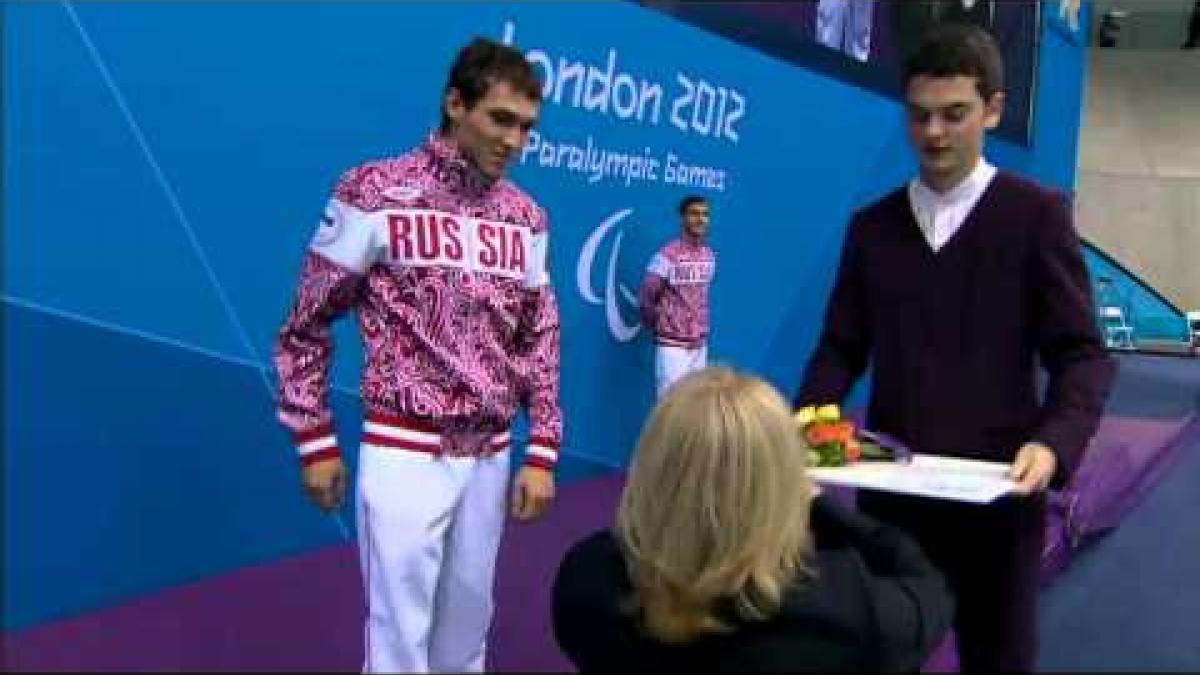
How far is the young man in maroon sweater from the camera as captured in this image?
5.51ft

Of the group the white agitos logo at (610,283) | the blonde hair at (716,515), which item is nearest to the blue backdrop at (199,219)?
the white agitos logo at (610,283)

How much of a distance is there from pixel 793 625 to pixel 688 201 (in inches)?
124

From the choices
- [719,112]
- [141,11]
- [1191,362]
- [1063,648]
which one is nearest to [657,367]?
[719,112]

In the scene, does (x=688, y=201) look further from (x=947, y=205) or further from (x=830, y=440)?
(x=830, y=440)

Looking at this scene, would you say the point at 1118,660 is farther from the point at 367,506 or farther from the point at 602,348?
the point at 602,348

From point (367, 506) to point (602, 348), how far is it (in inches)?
93.1

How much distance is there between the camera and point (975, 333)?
1749 millimetres

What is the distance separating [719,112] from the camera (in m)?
4.21

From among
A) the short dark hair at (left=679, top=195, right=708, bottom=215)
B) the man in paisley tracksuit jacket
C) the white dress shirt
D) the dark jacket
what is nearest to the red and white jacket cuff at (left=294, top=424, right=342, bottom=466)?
the man in paisley tracksuit jacket

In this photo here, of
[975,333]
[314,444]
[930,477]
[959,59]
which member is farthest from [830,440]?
[314,444]

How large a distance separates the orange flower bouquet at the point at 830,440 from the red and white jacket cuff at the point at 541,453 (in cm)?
49

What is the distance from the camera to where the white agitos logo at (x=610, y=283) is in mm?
3910

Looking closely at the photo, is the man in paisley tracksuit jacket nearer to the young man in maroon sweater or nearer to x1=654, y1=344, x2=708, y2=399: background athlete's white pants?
the young man in maroon sweater

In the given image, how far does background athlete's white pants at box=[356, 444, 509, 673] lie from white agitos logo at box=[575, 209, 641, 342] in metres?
1.96
